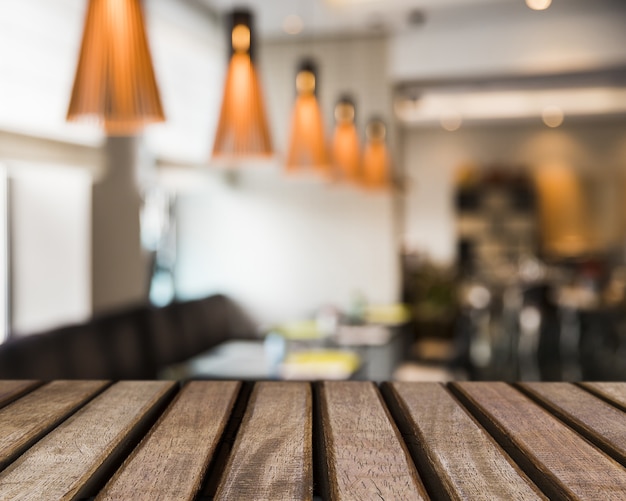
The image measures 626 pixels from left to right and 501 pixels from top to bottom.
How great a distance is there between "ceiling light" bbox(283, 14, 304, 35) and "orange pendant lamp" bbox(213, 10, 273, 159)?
3.43 metres

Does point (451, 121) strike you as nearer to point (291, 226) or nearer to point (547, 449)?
point (291, 226)

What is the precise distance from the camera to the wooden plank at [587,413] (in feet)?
3.53

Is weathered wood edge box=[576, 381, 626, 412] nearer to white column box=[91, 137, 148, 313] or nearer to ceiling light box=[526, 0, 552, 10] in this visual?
white column box=[91, 137, 148, 313]

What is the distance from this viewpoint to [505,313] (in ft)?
33.3

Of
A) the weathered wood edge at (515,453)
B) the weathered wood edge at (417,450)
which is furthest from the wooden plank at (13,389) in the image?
the weathered wood edge at (515,453)

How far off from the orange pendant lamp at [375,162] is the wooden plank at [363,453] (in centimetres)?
412

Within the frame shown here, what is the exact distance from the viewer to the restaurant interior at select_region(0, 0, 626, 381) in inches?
139

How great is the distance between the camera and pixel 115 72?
5.63 feet

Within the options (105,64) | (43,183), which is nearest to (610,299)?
(43,183)

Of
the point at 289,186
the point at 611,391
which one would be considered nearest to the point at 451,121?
the point at 289,186

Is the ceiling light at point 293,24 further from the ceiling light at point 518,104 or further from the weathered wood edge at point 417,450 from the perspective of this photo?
the weathered wood edge at point 417,450

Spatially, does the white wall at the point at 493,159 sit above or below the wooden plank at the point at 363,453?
above

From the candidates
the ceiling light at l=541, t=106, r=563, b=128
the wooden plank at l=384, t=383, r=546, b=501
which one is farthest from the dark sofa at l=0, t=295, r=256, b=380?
the ceiling light at l=541, t=106, r=563, b=128

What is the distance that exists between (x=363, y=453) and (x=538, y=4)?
494cm
